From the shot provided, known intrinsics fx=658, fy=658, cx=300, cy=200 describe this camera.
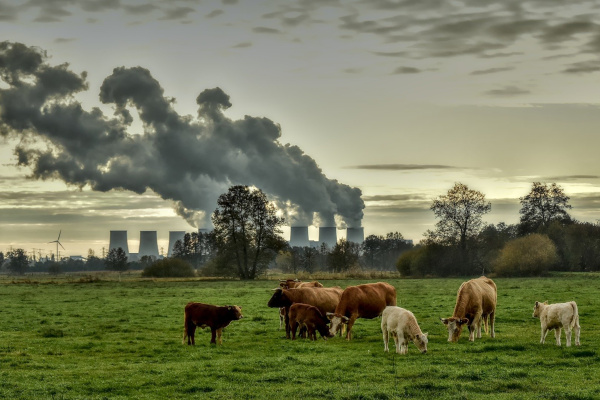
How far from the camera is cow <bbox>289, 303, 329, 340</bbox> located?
22109 mm

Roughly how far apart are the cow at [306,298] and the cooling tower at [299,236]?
156 metres

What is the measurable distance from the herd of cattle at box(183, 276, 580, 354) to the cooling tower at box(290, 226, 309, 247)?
15691 centimetres

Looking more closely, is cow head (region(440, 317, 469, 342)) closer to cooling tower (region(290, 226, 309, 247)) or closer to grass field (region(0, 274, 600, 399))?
grass field (region(0, 274, 600, 399))

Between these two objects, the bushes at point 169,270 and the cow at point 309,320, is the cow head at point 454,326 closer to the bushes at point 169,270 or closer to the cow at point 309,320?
the cow at point 309,320

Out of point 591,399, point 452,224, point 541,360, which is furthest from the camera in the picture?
point 452,224

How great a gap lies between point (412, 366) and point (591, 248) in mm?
90880

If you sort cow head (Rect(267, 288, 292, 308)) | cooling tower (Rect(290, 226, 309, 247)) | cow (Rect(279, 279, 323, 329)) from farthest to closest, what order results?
cooling tower (Rect(290, 226, 309, 247)) → cow (Rect(279, 279, 323, 329)) → cow head (Rect(267, 288, 292, 308))

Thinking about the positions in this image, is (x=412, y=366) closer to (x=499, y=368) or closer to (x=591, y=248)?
(x=499, y=368)

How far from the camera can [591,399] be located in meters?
12.9

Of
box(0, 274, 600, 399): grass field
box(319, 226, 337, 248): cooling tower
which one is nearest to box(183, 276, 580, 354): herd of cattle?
box(0, 274, 600, 399): grass field

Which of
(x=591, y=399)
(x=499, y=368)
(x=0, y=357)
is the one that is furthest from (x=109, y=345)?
(x=591, y=399)

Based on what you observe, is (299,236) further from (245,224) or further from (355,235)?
(245,224)

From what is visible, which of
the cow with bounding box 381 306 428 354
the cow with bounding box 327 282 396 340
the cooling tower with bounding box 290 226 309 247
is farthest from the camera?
the cooling tower with bounding box 290 226 309 247

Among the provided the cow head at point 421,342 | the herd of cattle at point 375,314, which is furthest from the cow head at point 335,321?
the cow head at point 421,342
